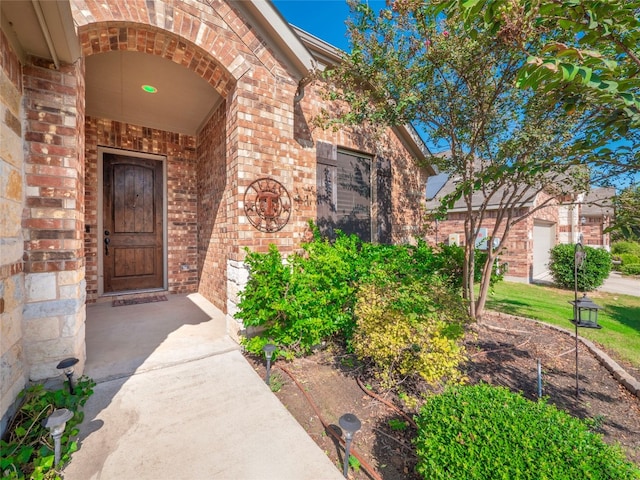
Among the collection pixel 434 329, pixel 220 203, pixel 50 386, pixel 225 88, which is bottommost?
pixel 50 386

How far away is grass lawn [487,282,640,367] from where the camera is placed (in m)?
4.17

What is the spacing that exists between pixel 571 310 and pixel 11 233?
9.11 m

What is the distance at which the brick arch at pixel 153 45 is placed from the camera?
2.73 m

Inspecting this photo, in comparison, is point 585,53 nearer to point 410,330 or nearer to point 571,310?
point 410,330

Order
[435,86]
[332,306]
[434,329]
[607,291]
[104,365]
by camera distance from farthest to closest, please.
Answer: [607,291] < [435,86] < [332,306] < [104,365] < [434,329]

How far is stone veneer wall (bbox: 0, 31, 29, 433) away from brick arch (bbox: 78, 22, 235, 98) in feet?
3.02

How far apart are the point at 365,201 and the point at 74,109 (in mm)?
4400

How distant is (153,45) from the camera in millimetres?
3072

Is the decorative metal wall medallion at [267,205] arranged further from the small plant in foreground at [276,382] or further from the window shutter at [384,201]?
the window shutter at [384,201]

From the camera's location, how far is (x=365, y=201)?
17.7 feet

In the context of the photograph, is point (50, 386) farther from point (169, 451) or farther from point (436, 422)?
point (436, 422)

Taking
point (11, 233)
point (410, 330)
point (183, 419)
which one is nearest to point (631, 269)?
point (410, 330)

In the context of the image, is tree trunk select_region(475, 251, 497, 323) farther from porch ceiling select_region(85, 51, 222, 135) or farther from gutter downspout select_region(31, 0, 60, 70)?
gutter downspout select_region(31, 0, 60, 70)

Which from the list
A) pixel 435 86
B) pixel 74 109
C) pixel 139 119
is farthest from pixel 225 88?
pixel 435 86
